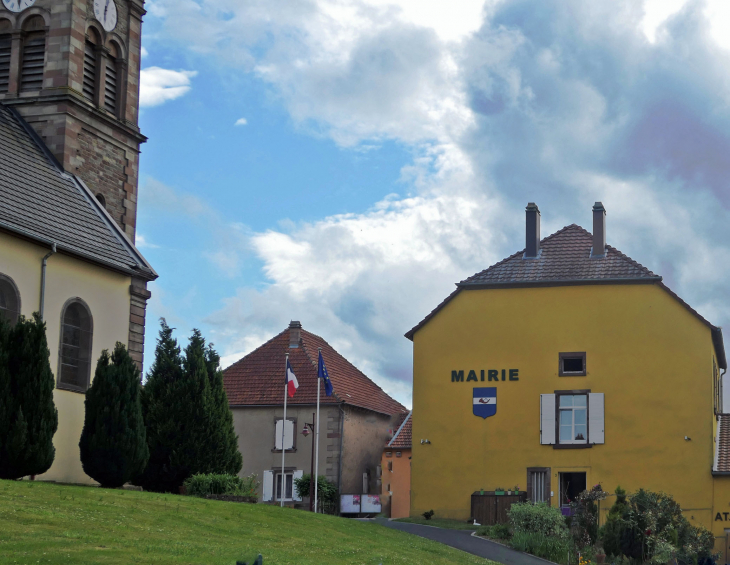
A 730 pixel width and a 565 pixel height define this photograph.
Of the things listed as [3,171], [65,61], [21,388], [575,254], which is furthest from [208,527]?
[575,254]

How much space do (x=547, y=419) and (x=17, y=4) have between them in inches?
852

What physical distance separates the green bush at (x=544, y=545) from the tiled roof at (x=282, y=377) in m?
19.5

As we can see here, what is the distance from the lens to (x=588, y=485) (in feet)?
116

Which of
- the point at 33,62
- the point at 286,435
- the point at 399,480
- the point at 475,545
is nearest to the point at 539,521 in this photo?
the point at 475,545

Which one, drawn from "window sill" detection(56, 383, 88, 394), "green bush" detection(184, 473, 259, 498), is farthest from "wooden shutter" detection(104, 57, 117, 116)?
"green bush" detection(184, 473, 259, 498)

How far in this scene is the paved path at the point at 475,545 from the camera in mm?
24938

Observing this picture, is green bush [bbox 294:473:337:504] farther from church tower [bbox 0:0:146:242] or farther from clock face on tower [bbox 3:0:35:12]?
clock face on tower [bbox 3:0:35:12]

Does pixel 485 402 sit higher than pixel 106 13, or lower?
lower

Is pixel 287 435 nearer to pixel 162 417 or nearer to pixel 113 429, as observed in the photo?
pixel 162 417

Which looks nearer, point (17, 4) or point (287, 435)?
point (17, 4)

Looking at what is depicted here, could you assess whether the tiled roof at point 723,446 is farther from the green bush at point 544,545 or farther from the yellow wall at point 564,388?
the green bush at point 544,545

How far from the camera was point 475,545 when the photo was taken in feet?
88.6

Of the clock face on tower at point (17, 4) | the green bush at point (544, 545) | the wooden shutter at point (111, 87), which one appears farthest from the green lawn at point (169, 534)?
the clock face on tower at point (17, 4)

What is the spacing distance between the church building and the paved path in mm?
9440
